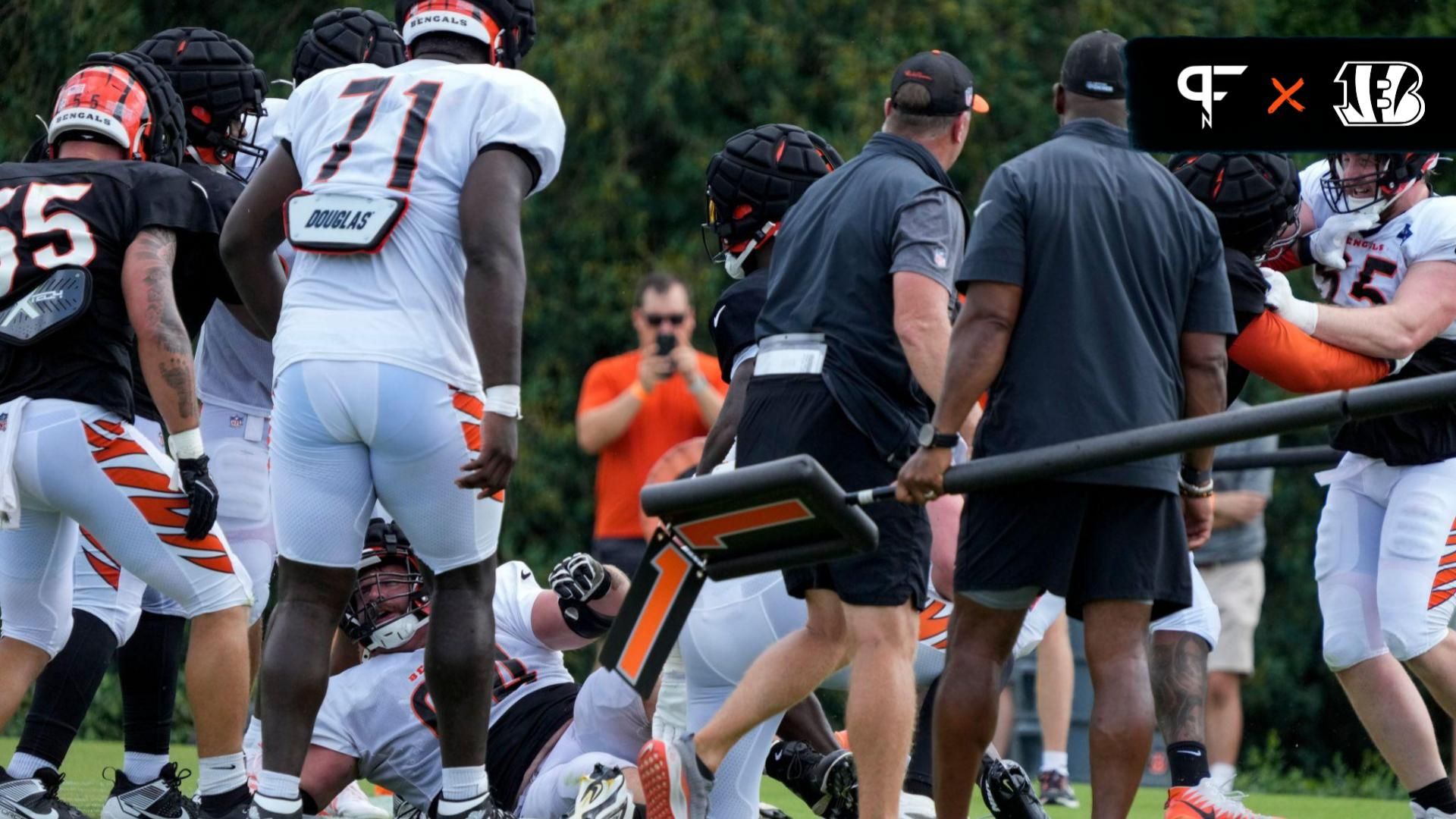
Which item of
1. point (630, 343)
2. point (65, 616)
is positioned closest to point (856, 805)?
point (65, 616)

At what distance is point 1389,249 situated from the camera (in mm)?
6520

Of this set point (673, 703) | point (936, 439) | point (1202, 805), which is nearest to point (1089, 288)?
point (936, 439)

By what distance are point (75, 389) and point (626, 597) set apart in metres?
1.88

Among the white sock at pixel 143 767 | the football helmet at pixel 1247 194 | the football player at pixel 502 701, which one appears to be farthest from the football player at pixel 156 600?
the football helmet at pixel 1247 194

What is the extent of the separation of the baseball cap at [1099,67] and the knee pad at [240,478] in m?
→ 3.16

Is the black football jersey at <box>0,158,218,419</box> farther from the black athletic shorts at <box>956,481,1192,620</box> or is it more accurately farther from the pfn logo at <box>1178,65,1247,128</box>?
the pfn logo at <box>1178,65,1247,128</box>

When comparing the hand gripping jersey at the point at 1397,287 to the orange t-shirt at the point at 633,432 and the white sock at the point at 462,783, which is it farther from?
the orange t-shirt at the point at 633,432

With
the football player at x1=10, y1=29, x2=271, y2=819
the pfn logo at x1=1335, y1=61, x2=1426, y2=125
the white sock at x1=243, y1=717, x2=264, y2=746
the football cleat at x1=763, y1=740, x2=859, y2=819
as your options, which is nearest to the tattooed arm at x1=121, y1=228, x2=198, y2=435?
the football player at x1=10, y1=29, x2=271, y2=819

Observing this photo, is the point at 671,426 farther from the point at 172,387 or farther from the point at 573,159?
the point at 573,159

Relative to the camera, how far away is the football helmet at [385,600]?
6.59 meters

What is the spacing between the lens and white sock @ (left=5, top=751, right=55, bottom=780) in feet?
20.3

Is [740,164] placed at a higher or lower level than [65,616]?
higher

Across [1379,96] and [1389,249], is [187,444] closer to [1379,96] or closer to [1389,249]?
[1389,249]

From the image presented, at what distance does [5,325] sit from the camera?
584 centimetres
